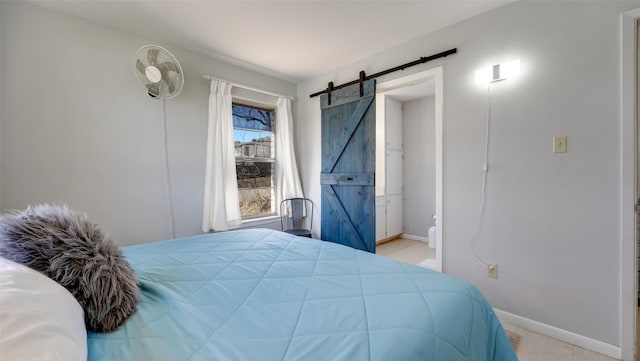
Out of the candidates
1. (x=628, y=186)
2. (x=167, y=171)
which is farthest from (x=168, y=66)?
(x=628, y=186)

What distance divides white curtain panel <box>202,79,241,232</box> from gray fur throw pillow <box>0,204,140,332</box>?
199 cm

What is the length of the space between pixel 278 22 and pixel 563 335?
327 centimetres

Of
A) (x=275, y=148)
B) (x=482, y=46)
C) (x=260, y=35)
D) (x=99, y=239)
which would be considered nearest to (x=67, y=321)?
(x=99, y=239)

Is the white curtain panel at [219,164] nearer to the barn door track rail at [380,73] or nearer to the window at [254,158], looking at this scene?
the window at [254,158]

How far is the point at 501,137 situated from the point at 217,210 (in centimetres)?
282

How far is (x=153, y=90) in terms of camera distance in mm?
2357

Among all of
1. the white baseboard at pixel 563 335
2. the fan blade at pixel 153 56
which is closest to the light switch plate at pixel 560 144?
the white baseboard at pixel 563 335

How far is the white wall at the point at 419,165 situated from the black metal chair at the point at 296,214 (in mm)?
2010

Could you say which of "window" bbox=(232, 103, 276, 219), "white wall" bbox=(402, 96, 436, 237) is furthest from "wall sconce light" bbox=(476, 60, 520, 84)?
"window" bbox=(232, 103, 276, 219)

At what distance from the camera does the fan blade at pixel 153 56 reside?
7.30ft

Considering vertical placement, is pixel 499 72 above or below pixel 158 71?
below

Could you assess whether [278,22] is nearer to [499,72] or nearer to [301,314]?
[499,72]

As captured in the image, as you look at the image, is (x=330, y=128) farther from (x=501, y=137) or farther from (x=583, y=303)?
(x=583, y=303)

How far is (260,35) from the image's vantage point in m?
2.50
